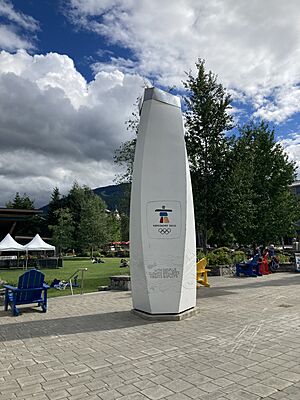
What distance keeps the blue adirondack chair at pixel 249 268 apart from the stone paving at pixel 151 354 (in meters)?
8.15

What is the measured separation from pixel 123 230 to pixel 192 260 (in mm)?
58652

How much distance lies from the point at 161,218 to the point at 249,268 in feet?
35.5

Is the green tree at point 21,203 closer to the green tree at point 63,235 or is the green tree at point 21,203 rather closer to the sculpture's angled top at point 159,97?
the green tree at point 63,235

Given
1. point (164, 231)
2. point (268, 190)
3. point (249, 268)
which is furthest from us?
point (268, 190)

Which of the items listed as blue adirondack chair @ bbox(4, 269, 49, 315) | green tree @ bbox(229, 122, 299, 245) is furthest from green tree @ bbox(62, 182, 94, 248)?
blue adirondack chair @ bbox(4, 269, 49, 315)

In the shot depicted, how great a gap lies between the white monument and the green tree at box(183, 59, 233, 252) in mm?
10205

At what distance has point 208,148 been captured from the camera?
19.0 meters

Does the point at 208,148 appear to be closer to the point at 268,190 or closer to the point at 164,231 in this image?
the point at 268,190

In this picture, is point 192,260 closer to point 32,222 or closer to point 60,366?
point 60,366

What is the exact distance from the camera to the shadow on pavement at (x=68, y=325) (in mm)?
6738

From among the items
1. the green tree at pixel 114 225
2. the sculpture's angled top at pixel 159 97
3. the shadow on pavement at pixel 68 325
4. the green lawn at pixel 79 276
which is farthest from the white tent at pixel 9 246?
the green tree at pixel 114 225

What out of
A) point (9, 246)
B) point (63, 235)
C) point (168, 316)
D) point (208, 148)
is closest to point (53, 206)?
point (63, 235)

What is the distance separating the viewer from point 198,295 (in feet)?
36.8

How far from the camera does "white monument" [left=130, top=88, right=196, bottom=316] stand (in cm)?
777
